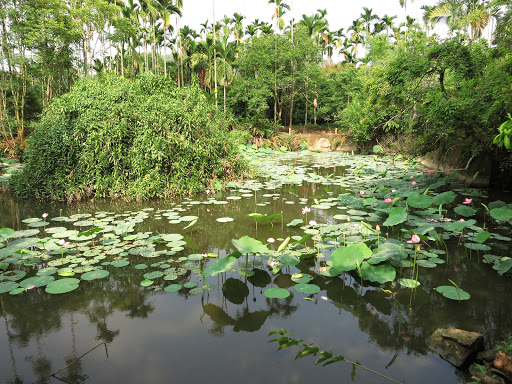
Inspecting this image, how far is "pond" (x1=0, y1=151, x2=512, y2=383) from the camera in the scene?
183 cm

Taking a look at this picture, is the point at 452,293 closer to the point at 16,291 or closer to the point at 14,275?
the point at 16,291

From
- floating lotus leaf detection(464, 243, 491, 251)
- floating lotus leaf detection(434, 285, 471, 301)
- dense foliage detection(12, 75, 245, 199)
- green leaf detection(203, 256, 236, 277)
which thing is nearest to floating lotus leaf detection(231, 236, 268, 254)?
green leaf detection(203, 256, 236, 277)

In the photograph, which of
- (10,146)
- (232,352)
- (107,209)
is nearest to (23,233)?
(107,209)

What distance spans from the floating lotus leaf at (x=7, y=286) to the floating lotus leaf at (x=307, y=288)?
2.41m

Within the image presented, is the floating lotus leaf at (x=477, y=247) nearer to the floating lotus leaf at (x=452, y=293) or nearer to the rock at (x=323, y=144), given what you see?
the floating lotus leaf at (x=452, y=293)

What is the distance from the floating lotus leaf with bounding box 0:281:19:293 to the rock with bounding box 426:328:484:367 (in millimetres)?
3266

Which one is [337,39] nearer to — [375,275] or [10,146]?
[10,146]

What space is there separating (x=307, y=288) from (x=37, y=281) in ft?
7.75

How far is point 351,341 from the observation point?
2.03 meters

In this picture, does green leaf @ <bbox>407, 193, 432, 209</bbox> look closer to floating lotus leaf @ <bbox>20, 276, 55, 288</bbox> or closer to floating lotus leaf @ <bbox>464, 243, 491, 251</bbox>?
floating lotus leaf @ <bbox>464, 243, 491, 251</bbox>

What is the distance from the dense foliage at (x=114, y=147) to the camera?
571 cm

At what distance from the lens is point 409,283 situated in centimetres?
265

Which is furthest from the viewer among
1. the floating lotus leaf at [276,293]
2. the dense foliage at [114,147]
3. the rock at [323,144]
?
the rock at [323,144]

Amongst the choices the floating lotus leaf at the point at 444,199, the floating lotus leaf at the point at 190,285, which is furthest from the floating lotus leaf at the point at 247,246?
the floating lotus leaf at the point at 444,199
